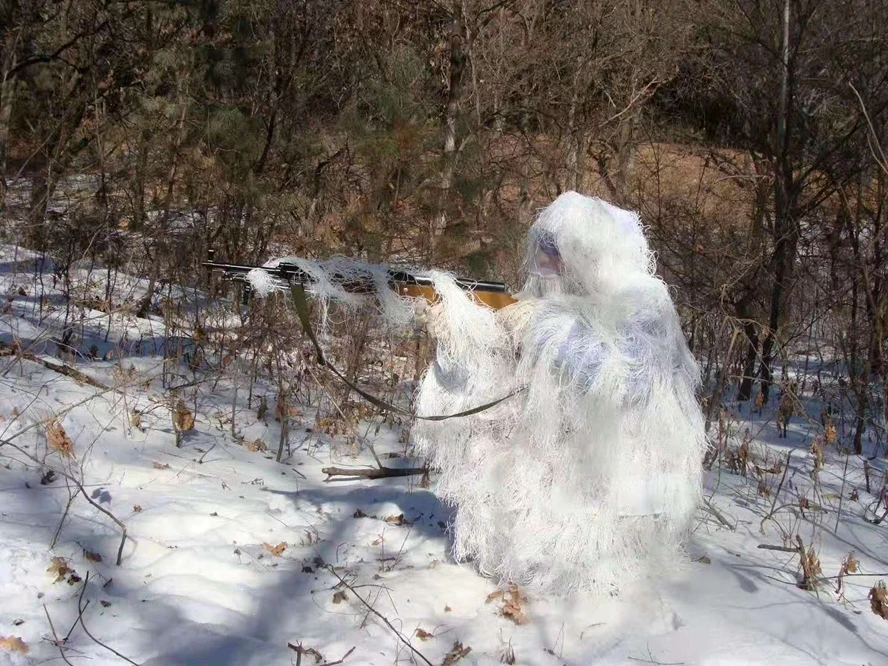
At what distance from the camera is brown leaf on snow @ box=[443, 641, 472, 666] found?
11.1 ft

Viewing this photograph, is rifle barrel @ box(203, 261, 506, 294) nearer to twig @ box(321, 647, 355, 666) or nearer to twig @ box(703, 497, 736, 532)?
twig @ box(321, 647, 355, 666)

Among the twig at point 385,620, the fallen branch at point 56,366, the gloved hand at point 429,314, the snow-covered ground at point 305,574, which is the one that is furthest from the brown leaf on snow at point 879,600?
the fallen branch at point 56,366

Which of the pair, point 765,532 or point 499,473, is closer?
point 499,473

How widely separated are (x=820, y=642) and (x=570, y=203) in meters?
2.10

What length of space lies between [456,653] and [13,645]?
5.35 ft

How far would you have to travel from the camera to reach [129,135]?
8961mm

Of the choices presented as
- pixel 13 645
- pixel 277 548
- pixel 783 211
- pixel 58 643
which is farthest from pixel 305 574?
pixel 783 211

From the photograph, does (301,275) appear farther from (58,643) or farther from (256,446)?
(256,446)

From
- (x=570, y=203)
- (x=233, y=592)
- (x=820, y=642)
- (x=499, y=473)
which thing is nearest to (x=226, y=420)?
(x=233, y=592)

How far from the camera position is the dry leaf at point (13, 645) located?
3.10 m

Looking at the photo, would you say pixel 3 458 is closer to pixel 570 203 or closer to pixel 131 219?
pixel 570 203

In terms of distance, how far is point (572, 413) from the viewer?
351cm

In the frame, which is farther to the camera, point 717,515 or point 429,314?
point 717,515

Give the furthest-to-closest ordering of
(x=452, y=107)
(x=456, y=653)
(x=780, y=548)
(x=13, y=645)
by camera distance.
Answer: (x=452, y=107) < (x=780, y=548) < (x=456, y=653) < (x=13, y=645)
